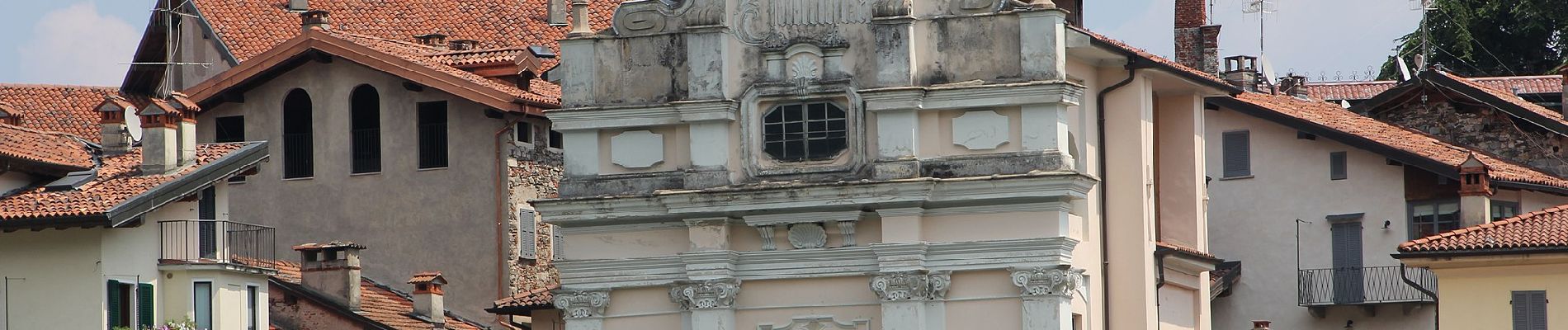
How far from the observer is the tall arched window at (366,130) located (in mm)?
59625

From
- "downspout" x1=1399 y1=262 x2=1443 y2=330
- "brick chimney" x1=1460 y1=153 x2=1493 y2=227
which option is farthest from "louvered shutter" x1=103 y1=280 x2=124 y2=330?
"brick chimney" x1=1460 y1=153 x2=1493 y2=227

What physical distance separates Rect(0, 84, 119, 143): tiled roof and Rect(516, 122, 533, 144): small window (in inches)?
347

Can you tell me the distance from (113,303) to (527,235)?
38.6 ft

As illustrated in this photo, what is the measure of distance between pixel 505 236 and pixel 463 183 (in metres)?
1.32

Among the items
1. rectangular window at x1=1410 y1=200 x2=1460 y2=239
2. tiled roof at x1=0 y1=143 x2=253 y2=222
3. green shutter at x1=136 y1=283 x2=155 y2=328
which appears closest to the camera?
tiled roof at x1=0 y1=143 x2=253 y2=222

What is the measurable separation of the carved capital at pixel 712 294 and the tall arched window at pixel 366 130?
1299 centimetres

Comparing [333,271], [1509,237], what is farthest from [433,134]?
[1509,237]

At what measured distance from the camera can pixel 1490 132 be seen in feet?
204

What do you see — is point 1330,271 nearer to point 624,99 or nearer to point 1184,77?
point 1184,77

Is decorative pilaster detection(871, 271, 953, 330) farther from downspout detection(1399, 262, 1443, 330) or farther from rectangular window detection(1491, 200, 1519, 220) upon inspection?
rectangular window detection(1491, 200, 1519, 220)

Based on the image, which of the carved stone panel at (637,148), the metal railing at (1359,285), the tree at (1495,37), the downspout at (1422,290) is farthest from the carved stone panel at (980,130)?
the tree at (1495,37)

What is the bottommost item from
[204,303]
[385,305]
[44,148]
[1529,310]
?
[1529,310]

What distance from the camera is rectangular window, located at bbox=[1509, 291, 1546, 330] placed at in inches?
1905

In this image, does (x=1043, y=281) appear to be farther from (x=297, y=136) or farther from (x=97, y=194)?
(x=297, y=136)
